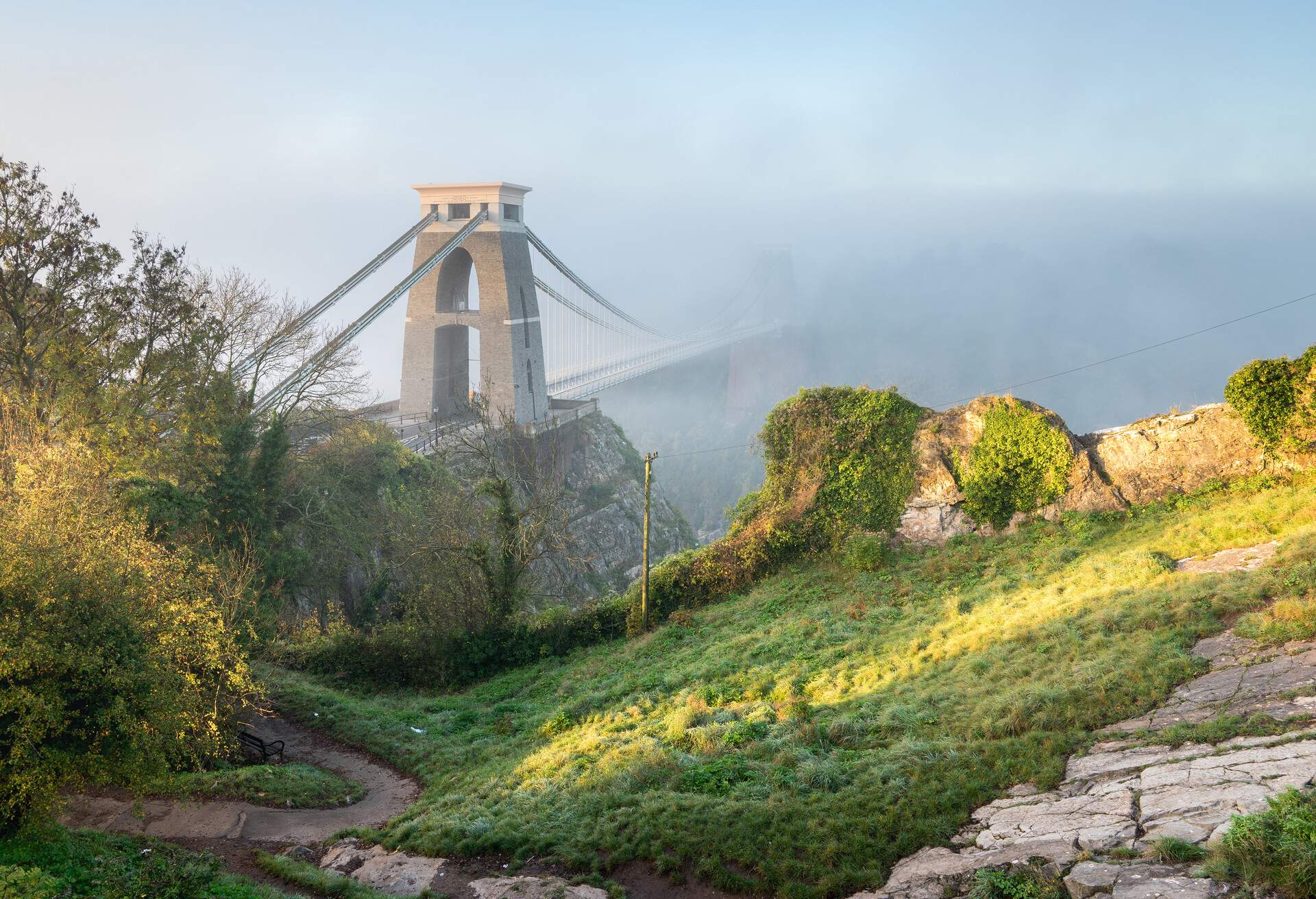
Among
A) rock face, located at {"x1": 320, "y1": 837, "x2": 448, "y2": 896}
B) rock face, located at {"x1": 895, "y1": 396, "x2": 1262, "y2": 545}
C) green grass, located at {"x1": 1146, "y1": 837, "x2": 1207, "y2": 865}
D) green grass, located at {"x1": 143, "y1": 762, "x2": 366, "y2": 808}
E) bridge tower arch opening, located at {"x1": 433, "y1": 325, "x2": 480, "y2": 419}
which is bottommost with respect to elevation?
rock face, located at {"x1": 320, "y1": 837, "x2": 448, "y2": 896}

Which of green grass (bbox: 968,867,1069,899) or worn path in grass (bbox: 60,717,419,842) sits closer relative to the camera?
green grass (bbox: 968,867,1069,899)

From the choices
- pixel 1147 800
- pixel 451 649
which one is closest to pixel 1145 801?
pixel 1147 800

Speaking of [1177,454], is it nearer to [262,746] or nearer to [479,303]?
[262,746]

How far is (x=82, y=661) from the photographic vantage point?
7.98m

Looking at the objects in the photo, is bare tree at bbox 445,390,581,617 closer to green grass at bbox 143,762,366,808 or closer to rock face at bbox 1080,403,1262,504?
green grass at bbox 143,762,366,808

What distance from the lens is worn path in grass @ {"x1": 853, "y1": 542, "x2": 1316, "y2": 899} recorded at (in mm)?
6242

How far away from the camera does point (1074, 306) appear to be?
132250 mm

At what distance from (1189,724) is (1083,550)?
8.32m

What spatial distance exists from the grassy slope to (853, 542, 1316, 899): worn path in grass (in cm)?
38

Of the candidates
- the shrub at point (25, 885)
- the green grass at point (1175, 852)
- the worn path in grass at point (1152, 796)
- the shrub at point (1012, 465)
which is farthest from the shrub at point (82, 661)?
the shrub at point (1012, 465)

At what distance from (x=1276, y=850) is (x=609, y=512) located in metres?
42.4

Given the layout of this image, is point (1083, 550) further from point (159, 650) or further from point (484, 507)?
point (484, 507)

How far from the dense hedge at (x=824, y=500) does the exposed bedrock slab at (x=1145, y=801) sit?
35.2 ft

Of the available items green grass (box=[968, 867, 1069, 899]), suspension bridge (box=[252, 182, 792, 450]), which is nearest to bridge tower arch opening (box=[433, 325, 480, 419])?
suspension bridge (box=[252, 182, 792, 450])
